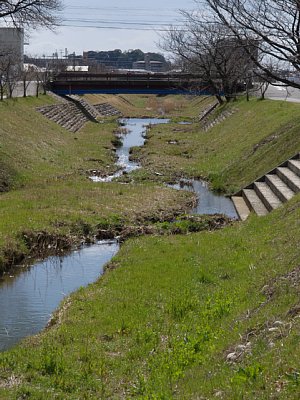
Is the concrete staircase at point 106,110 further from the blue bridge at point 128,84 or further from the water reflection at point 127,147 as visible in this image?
the water reflection at point 127,147

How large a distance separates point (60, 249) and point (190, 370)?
8100 mm

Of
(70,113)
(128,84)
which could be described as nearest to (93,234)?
(70,113)

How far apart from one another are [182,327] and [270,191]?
389 inches

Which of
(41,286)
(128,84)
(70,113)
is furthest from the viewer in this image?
(128,84)

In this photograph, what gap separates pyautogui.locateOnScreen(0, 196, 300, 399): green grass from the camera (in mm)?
6160

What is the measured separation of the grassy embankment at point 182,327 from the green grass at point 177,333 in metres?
0.02

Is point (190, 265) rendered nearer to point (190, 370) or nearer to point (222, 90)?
point (190, 370)

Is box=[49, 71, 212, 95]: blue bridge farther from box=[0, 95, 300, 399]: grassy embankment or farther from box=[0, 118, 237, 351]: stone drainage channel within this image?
box=[0, 95, 300, 399]: grassy embankment

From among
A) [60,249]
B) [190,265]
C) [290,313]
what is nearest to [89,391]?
[290,313]

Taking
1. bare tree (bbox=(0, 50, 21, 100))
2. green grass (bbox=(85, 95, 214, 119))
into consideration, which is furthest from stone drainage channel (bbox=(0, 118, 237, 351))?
green grass (bbox=(85, 95, 214, 119))

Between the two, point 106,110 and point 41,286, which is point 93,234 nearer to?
point 41,286

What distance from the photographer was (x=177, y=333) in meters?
8.41

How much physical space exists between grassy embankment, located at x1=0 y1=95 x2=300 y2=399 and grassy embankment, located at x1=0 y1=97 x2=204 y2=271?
2181 mm

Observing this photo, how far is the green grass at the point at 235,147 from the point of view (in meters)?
21.8
